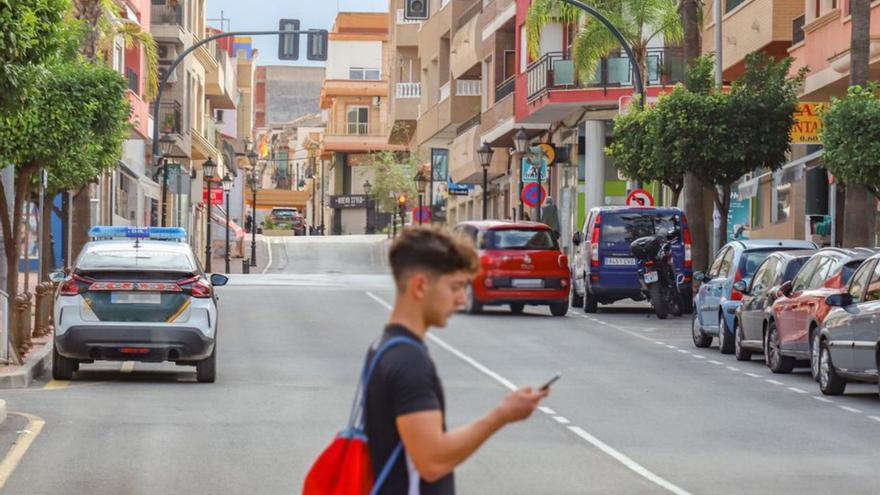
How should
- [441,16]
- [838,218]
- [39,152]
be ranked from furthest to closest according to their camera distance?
[441,16] < [838,218] < [39,152]

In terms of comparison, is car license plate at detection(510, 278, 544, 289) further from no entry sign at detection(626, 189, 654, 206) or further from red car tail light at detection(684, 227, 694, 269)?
no entry sign at detection(626, 189, 654, 206)

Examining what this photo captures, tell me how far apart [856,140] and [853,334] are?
Answer: 25.8 feet

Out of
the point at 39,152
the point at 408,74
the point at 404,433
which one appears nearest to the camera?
the point at 404,433

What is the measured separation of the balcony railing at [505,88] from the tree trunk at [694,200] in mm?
21820

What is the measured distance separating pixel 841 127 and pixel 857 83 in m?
1.85

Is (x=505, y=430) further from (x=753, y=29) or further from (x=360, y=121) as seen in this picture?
(x=360, y=121)

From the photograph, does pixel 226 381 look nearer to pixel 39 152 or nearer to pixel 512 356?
pixel 512 356

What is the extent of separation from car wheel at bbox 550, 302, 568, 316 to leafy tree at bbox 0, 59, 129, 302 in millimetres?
8006

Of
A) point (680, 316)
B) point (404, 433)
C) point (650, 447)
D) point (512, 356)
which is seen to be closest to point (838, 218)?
point (680, 316)

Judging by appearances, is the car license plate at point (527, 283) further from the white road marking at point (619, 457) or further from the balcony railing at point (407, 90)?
the balcony railing at point (407, 90)

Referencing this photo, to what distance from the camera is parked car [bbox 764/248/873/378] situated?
21.4m

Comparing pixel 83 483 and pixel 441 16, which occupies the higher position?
pixel 441 16

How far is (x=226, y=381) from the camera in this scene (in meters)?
21.6

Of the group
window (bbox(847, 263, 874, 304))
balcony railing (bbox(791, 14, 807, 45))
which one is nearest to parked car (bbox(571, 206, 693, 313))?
balcony railing (bbox(791, 14, 807, 45))
